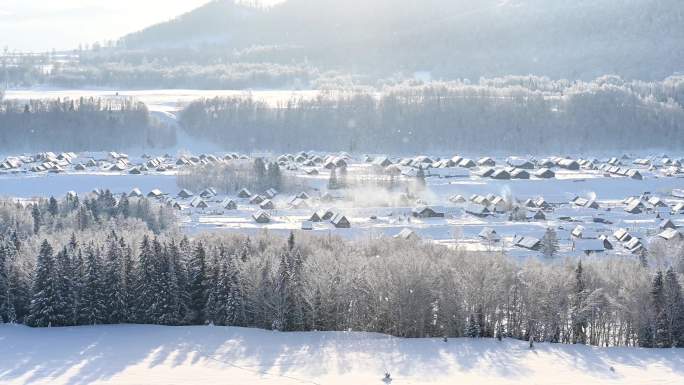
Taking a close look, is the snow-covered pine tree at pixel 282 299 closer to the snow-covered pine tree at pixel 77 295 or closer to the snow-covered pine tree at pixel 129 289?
the snow-covered pine tree at pixel 129 289

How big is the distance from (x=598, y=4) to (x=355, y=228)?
10734 cm

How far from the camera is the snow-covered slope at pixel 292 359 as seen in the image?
62.3ft

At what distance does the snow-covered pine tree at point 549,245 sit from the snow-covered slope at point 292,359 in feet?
34.6

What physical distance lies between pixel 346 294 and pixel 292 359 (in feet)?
10.0

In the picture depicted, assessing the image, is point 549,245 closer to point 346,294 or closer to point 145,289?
point 346,294

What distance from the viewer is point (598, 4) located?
429 ft

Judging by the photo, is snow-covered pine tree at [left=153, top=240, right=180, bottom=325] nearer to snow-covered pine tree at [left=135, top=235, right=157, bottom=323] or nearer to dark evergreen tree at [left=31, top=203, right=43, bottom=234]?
snow-covered pine tree at [left=135, top=235, right=157, bottom=323]

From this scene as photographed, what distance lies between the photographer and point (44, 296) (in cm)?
2266

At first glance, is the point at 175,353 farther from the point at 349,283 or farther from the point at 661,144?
the point at 661,144

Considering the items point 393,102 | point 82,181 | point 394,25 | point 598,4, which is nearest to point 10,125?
point 82,181

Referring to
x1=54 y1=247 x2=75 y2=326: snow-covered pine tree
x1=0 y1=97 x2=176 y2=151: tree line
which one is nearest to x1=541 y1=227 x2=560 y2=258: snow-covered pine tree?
x1=54 y1=247 x2=75 y2=326: snow-covered pine tree

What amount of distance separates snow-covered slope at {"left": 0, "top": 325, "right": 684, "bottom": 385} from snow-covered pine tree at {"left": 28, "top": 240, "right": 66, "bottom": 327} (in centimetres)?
54

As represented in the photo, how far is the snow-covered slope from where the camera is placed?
19000 mm

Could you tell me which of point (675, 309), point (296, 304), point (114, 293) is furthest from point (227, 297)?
point (675, 309)
